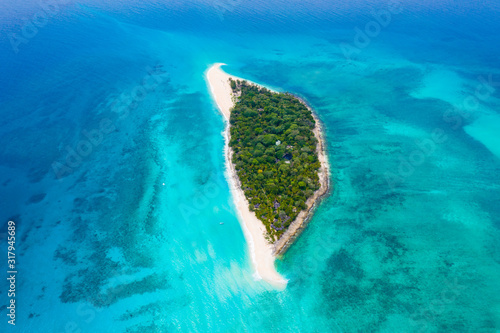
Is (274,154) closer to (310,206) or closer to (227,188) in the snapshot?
(227,188)

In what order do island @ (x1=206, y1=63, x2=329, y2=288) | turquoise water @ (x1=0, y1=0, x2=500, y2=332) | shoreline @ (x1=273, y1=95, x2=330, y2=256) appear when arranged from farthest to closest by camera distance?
1. island @ (x1=206, y1=63, x2=329, y2=288)
2. shoreline @ (x1=273, y1=95, x2=330, y2=256)
3. turquoise water @ (x1=0, y1=0, x2=500, y2=332)

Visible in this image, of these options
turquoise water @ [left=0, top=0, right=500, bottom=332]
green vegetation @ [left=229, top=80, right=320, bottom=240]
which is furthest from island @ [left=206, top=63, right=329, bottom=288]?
turquoise water @ [left=0, top=0, right=500, bottom=332]

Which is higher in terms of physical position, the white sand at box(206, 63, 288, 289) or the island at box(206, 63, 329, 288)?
the island at box(206, 63, 329, 288)

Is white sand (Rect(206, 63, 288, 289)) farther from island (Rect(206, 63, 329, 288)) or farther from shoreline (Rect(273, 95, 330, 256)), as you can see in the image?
shoreline (Rect(273, 95, 330, 256))

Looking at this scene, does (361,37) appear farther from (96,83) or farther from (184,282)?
(184,282)

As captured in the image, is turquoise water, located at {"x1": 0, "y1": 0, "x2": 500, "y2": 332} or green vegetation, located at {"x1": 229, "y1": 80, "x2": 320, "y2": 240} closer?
turquoise water, located at {"x1": 0, "y1": 0, "x2": 500, "y2": 332}

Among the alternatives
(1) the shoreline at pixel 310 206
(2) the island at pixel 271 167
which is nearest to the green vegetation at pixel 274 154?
(2) the island at pixel 271 167

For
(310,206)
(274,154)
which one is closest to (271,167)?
(274,154)

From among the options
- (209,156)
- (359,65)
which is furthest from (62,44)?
(359,65)

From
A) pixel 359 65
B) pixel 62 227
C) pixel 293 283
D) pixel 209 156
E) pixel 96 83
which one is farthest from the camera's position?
pixel 359 65
